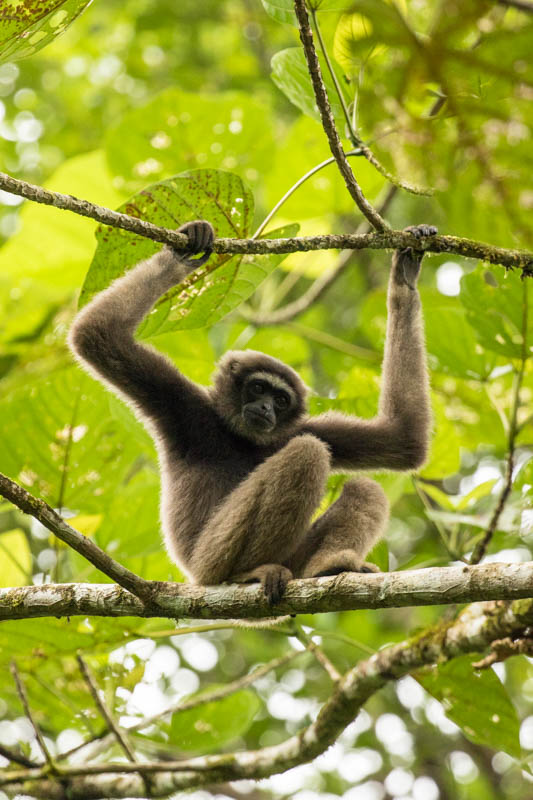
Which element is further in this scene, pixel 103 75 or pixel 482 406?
pixel 103 75

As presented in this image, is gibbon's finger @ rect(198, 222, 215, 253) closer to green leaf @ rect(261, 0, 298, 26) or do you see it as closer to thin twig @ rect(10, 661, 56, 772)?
green leaf @ rect(261, 0, 298, 26)

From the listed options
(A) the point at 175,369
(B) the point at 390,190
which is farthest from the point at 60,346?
(B) the point at 390,190

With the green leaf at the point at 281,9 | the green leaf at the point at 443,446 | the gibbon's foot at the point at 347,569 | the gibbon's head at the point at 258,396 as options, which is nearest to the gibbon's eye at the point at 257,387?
the gibbon's head at the point at 258,396

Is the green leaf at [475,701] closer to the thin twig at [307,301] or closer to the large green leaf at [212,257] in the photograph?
Answer: the large green leaf at [212,257]

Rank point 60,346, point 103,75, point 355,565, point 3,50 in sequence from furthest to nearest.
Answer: point 103,75 → point 60,346 → point 355,565 → point 3,50

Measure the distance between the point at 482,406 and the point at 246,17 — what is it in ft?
30.5

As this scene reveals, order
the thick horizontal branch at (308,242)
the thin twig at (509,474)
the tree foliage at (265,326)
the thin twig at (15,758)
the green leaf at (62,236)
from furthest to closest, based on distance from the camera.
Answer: the green leaf at (62,236) → the thin twig at (15,758) → the thin twig at (509,474) → the thick horizontal branch at (308,242) → the tree foliage at (265,326)

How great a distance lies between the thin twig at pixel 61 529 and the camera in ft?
13.8

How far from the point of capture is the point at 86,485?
649 centimetres

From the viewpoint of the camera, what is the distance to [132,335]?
19.4 feet

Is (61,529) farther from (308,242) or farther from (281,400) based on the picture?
(281,400)

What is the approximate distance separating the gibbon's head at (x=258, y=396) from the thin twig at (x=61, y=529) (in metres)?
2.56

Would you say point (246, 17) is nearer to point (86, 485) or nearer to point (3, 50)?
point (86, 485)

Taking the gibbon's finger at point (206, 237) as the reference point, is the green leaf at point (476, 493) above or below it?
below
